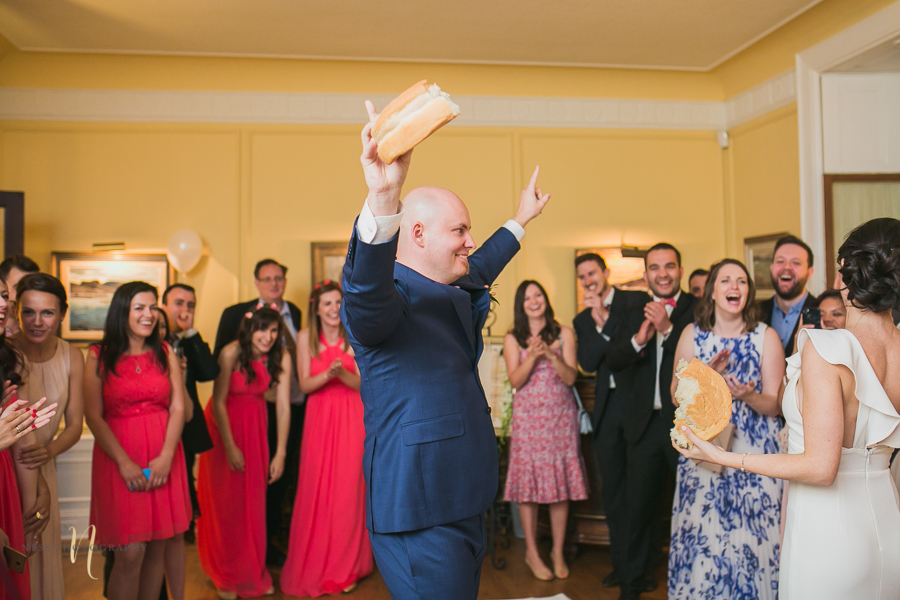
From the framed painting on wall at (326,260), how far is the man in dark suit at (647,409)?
308 cm

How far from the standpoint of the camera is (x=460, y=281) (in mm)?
2143

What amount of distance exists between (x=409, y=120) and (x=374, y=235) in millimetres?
243

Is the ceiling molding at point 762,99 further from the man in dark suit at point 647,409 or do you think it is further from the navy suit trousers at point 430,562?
the navy suit trousers at point 430,562

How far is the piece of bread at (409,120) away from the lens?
1.35 meters

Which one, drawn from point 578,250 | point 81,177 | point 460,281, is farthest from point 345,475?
point 81,177

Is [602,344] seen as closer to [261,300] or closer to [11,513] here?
[261,300]

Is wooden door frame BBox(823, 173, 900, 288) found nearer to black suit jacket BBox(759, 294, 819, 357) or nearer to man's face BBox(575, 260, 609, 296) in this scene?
black suit jacket BBox(759, 294, 819, 357)

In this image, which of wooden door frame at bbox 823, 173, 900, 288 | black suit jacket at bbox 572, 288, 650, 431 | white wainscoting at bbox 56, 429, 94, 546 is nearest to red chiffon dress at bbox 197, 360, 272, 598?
white wainscoting at bbox 56, 429, 94, 546

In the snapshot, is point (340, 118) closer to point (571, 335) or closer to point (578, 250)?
point (578, 250)

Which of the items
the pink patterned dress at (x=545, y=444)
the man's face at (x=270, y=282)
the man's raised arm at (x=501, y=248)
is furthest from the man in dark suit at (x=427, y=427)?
the man's face at (x=270, y=282)

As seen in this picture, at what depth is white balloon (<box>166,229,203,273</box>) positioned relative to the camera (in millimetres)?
5941

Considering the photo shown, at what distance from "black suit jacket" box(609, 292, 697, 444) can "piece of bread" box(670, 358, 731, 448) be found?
4.51 ft

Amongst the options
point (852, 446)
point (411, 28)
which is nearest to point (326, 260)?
point (411, 28)

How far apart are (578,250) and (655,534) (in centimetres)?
317
